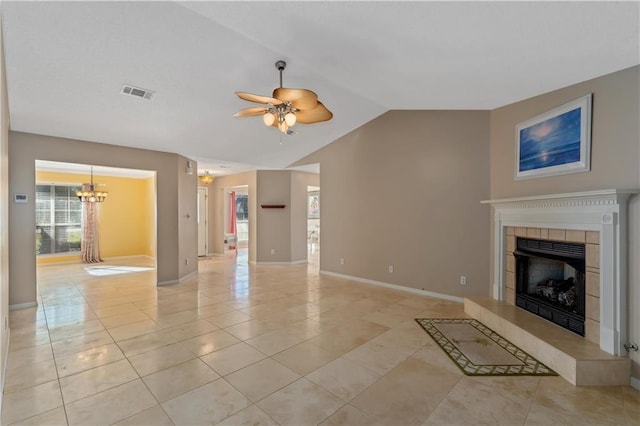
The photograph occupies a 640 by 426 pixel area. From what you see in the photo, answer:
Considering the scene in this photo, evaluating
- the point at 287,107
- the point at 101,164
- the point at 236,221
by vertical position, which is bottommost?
the point at 236,221

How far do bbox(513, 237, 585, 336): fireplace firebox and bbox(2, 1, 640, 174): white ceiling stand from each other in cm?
184

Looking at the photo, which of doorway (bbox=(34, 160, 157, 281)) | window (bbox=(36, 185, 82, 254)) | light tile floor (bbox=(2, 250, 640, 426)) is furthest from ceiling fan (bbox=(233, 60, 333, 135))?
window (bbox=(36, 185, 82, 254))

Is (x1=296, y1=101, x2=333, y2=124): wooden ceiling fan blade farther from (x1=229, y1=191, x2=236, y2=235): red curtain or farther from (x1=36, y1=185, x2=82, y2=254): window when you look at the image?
(x1=229, y1=191, x2=236, y2=235): red curtain

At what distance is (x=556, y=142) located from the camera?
328cm

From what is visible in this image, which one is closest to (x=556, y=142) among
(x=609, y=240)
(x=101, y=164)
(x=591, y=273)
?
(x=609, y=240)

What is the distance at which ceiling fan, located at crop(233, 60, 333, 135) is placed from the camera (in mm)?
2760

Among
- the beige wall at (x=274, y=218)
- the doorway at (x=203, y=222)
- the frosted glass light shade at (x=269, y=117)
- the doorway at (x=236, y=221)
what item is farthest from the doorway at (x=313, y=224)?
the frosted glass light shade at (x=269, y=117)

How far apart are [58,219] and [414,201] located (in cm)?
960

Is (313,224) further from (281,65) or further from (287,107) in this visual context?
(287,107)

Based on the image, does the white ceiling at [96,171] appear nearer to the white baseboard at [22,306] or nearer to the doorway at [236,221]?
the doorway at [236,221]

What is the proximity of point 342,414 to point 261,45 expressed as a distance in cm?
351

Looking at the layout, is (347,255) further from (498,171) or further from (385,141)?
(498,171)

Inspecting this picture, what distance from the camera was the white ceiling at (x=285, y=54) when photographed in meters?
2.34

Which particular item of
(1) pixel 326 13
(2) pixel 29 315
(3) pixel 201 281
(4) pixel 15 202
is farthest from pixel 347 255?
(4) pixel 15 202
